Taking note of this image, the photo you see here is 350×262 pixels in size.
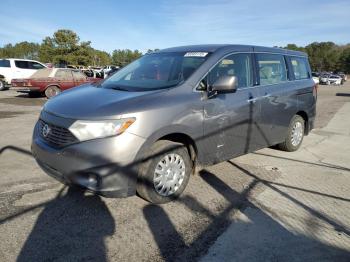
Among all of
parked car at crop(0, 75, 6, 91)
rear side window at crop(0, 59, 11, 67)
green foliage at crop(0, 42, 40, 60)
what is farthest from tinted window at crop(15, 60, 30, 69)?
green foliage at crop(0, 42, 40, 60)

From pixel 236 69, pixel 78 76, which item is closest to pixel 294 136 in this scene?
pixel 236 69

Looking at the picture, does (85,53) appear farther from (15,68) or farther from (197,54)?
(197,54)

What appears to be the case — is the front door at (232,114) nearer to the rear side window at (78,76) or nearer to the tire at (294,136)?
the tire at (294,136)

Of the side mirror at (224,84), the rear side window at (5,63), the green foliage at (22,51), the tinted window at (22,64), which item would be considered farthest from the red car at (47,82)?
the green foliage at (22,51)

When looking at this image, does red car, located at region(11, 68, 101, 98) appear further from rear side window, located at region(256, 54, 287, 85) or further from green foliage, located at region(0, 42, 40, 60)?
green foliage, located at region(0, 42, 40, 60)

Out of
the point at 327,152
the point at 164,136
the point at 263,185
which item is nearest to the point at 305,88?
the point at 327,152

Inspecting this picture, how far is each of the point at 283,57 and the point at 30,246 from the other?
4.93m

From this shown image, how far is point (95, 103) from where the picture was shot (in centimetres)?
391

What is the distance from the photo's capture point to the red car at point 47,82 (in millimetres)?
15837

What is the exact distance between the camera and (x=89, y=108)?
3803mm

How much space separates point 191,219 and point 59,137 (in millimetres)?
1635

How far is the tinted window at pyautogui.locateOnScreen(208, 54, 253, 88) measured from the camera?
4.67 meters

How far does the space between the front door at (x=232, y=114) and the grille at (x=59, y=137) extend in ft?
5.25

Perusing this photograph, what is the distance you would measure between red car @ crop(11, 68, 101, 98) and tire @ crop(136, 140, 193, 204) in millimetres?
12831
